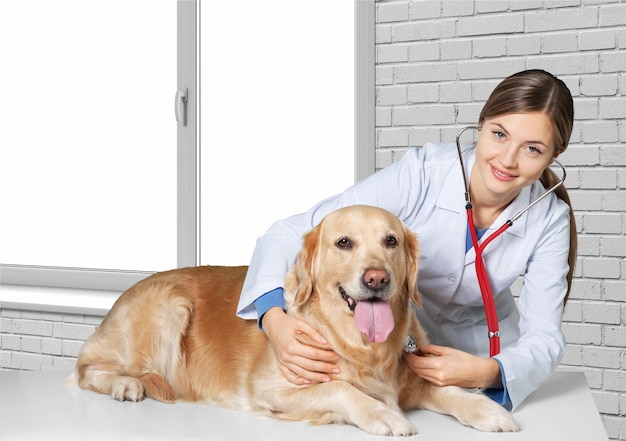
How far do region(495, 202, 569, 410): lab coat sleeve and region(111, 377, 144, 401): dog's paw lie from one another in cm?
74

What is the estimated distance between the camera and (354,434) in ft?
4.17

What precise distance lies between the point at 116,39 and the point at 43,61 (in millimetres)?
477

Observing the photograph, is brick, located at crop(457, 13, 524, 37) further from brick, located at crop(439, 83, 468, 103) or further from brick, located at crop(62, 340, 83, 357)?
brick, located at crop(62, 340, 83, 357)

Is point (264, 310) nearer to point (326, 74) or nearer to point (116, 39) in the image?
point (326, 74)

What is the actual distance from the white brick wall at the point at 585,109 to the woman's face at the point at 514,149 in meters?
1.53

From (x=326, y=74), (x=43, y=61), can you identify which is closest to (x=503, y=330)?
(x=326, y=74)

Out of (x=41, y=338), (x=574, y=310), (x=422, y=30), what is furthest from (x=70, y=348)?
(x=574, y=310)

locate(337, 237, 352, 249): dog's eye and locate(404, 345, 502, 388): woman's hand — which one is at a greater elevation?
locate(337, 237, 352, 249): dog's eye

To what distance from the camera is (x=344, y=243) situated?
140 cm

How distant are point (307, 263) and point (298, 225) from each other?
175 millimetres

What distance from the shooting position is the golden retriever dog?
134cm

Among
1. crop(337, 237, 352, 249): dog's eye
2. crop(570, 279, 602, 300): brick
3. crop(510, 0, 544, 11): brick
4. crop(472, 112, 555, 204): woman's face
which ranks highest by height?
crop(510, 0, 544, 11): brick

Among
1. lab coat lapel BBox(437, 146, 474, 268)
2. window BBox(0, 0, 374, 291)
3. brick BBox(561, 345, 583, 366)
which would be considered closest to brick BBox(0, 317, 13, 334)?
window BBox(0, 0, 374, 291)

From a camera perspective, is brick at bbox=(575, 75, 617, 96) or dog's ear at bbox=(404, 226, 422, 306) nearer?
dog's ear at bbox=(404, 226, 422, 306)
